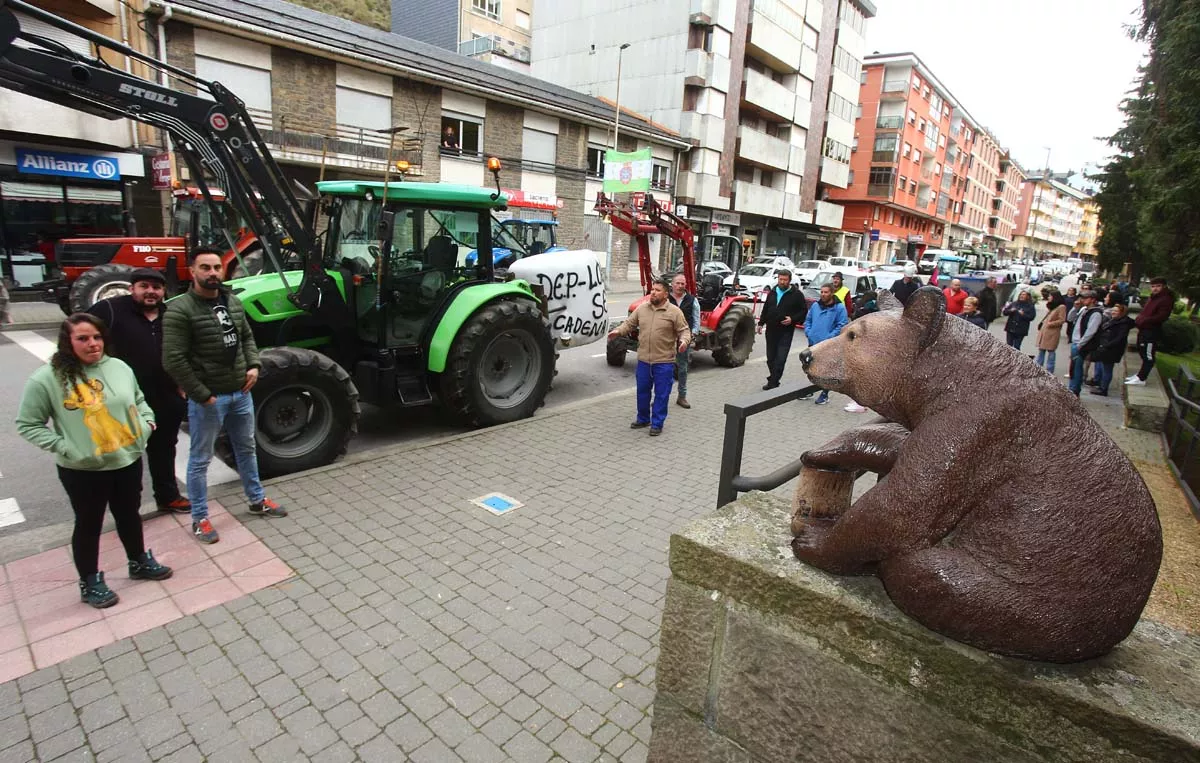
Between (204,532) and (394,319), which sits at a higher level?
(394,319)

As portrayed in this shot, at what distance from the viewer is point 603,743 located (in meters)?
2.76

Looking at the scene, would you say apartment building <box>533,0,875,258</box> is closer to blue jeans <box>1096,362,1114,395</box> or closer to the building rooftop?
the building rooftop

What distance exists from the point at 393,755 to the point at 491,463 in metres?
3.34

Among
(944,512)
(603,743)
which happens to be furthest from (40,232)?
(944,512)

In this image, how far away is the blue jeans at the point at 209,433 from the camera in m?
4.21

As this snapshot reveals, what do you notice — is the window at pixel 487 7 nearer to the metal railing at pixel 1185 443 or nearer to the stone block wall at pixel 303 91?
the stone block wall at pixel 303 91

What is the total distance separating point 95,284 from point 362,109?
445 inches

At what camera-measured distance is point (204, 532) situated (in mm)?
4223

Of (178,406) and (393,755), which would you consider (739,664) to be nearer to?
(393,755)

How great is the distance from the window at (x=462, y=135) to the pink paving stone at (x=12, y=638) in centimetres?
2037

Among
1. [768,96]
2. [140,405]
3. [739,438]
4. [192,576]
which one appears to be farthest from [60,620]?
[768,96]

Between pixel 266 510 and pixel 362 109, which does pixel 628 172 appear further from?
pixel 266 510

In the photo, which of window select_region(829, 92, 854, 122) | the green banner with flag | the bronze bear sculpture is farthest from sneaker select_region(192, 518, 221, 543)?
window select_region(829, 92, 854, 122)

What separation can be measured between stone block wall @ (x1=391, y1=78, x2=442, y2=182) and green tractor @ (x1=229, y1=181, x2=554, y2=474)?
1517 centimetres
